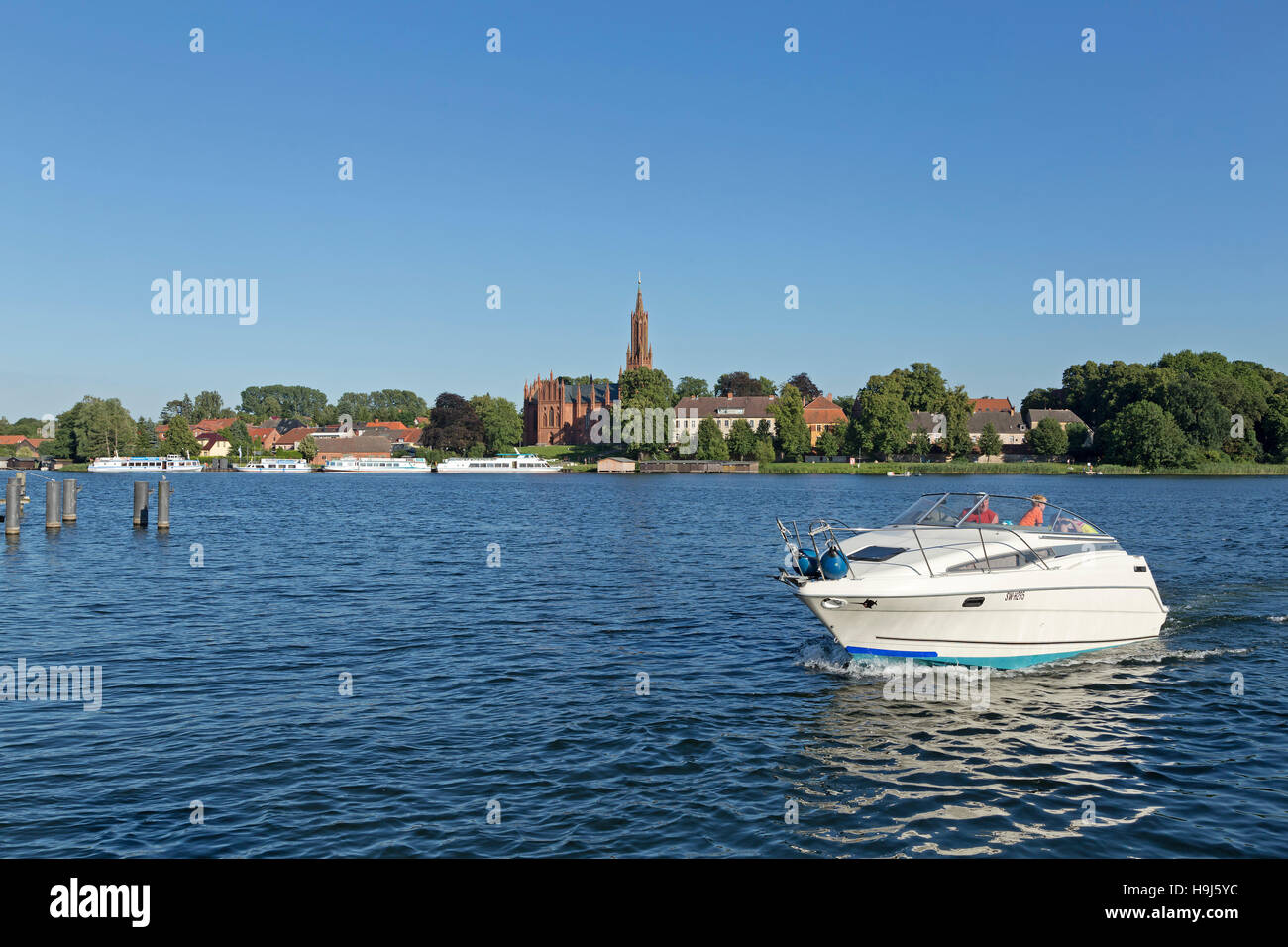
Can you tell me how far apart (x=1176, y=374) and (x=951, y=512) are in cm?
13432

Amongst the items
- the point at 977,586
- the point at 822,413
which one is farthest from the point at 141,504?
the point at 822,413

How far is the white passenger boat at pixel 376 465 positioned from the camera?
155000 mm

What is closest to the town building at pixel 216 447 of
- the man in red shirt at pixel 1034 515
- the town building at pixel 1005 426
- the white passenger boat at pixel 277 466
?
the white passenger boat at pixel 277 466

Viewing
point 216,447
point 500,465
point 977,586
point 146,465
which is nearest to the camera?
point 977,586

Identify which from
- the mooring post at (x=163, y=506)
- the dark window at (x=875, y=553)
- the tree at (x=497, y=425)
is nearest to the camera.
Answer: the dark window at (x=875, y=553)

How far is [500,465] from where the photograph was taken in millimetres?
151125

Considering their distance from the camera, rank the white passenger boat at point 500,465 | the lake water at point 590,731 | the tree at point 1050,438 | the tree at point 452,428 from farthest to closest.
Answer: the tree at point 452,428
the white passenger boat at point 500,465
the tree at point 1050,438
the lake water at point 590,731

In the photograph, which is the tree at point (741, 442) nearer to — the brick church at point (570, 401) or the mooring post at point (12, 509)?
the brick church at point (570, 401)

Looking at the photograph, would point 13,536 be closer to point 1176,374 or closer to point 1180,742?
point 1180,742

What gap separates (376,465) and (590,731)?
153778mm

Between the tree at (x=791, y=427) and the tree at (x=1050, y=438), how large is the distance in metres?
36.2

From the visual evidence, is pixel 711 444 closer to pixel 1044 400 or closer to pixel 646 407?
pixel 646 407

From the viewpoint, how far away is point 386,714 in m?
13.2

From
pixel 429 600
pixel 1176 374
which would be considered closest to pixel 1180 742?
pixel 429 600
